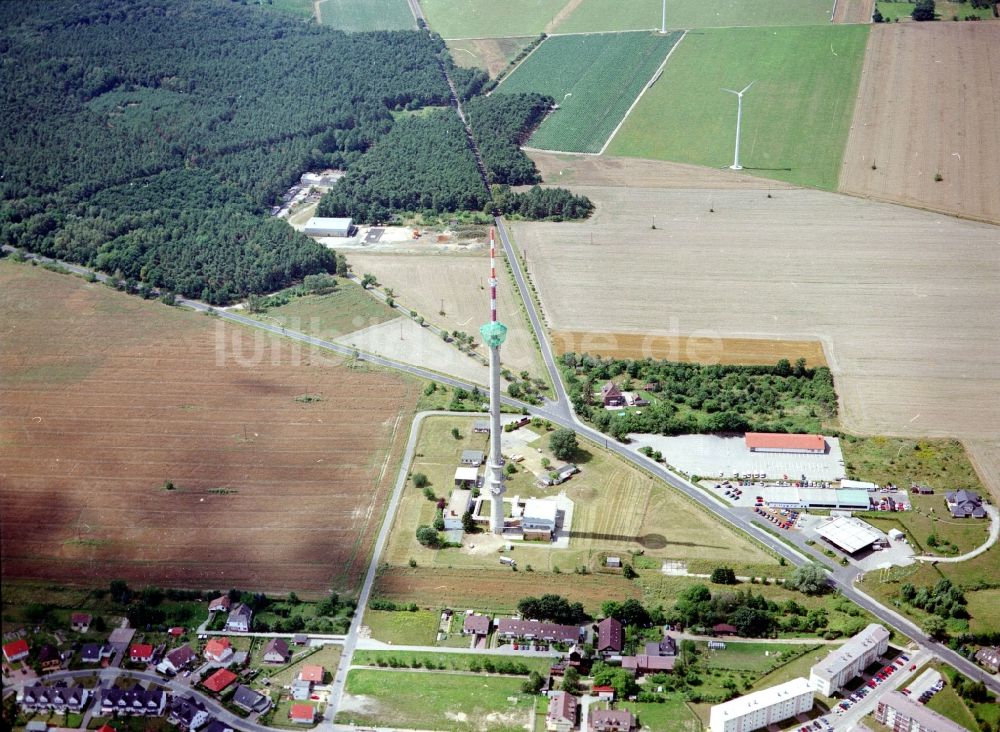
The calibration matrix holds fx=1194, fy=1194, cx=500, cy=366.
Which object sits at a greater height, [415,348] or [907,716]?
[907,716]

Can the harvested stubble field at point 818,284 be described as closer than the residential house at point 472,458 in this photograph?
No

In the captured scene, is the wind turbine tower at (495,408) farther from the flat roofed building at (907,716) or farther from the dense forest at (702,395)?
the flat roofed building at (907,716)

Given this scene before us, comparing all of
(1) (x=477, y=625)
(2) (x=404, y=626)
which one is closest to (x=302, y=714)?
(2) (x=404, y=626)

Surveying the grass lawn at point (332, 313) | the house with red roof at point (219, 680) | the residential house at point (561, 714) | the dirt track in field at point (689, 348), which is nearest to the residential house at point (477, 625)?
the residential house at point (561, 714)

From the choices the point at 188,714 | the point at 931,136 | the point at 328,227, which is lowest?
the point at 188,714

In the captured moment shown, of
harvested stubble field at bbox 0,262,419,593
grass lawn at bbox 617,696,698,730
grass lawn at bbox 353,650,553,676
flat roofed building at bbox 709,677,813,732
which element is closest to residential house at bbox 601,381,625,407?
harvested stubble field at bbox 0,262,419,593

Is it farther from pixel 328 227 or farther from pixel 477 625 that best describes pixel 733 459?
pixel 328 227
